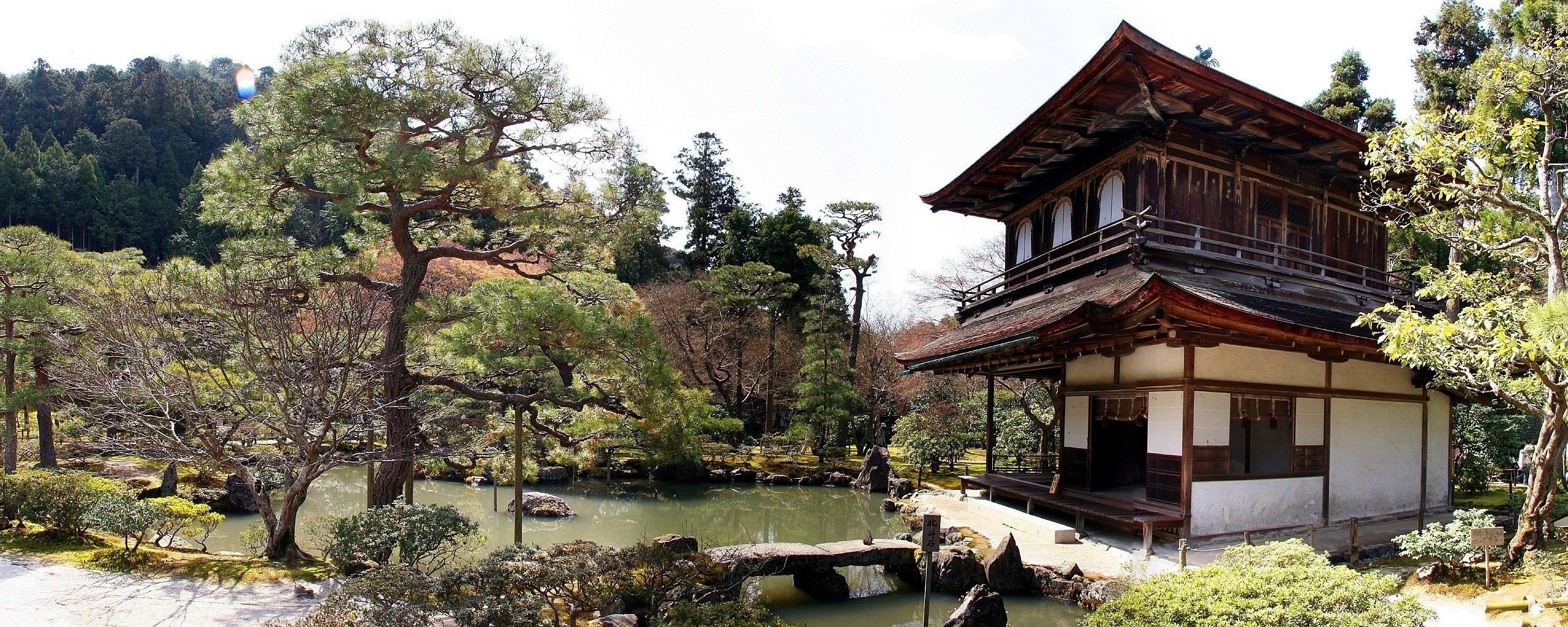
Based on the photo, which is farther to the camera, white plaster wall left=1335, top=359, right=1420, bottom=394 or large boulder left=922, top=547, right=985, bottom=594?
white plaster wall left=1335, top=359, right=1420, bottom=394

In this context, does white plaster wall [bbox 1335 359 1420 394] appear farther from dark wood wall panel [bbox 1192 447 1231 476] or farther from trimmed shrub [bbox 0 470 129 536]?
trimmed shrub [bbox 0 470 129 536]

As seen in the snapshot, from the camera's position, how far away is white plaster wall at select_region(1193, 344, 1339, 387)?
31.9 ft

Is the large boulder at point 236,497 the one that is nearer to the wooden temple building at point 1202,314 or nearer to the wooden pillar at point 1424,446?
the wooden temple building at point 1202,314

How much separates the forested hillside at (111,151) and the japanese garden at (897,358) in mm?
32997

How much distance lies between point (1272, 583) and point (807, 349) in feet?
60.6

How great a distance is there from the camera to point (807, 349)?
2350 cm

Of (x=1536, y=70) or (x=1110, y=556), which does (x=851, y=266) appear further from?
(x=1536, y=70)

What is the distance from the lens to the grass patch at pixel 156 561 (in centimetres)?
765

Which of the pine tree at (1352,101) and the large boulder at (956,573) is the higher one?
the pine tree at (1352,101)

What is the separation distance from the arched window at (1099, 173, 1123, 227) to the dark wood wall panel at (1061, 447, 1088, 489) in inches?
141

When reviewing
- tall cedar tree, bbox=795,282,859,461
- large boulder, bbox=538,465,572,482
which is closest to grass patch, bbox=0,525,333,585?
large boulder, bbox=538,465,572,482

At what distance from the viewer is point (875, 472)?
19891 mm

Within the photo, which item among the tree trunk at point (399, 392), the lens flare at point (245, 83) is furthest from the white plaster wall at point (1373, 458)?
the lens flare at point (245, 83)

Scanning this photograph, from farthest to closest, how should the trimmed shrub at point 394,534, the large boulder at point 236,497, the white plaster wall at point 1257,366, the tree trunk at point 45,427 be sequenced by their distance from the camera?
1. the large boulder at point 236,497
2. the tree trunk at point 45,427
3. the white plaster wall at point 1257,366
4. the trimmed shrub at point 394,534
